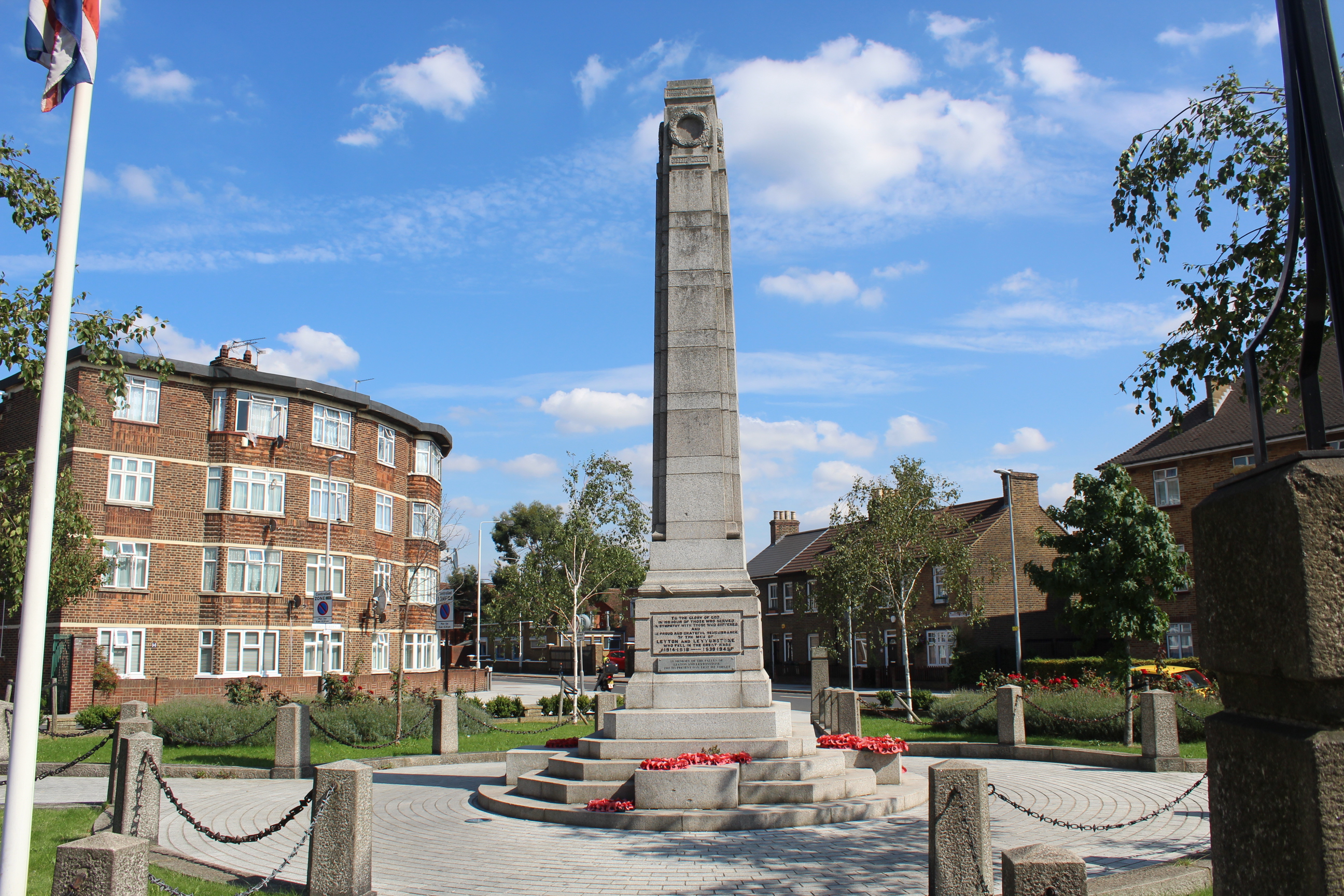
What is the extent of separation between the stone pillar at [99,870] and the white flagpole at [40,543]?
0.92m

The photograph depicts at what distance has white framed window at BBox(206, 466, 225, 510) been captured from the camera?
34.4m

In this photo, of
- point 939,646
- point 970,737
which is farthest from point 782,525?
point 970,737

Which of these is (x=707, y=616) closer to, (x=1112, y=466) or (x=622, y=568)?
(x=1112, y=466)

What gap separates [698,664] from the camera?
42.2 ft

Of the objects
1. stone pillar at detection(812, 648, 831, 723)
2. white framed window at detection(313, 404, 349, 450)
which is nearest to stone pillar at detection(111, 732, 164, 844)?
stone pillar at detection(812, 648, 831, 723)

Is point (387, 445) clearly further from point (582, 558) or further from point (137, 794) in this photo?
point (137, 794)

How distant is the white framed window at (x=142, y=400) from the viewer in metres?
32.4

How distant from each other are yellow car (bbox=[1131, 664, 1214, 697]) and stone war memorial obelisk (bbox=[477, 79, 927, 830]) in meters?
10.8

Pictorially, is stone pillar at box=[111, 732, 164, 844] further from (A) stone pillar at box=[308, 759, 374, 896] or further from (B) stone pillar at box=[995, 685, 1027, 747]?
(B) stone pillar at box=[995, 685, 1027, 747]

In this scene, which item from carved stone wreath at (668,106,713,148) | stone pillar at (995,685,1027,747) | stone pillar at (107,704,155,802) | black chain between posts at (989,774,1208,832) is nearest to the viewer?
black chain between posts at (989,774,1208,832)

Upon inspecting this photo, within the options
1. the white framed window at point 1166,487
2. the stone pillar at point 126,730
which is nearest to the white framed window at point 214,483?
the stone pillar at point 126,730

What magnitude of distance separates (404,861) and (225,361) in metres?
30.9

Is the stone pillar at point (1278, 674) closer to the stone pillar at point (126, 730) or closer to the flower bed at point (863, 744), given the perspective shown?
the flower bed at point (863, 744)

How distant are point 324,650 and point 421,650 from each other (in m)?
7.33
